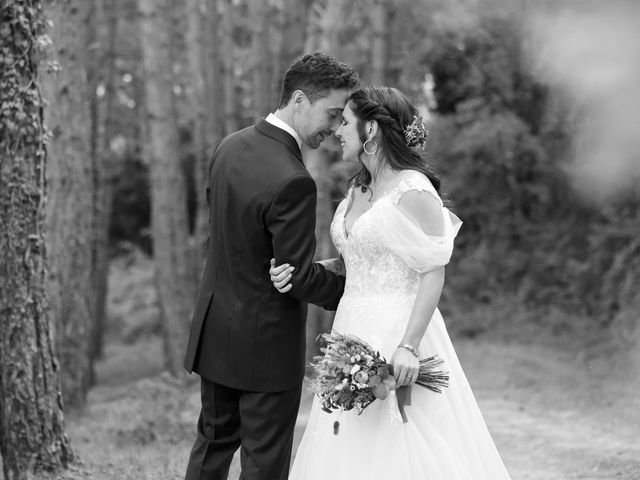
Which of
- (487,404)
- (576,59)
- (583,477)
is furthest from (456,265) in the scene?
(583,477)

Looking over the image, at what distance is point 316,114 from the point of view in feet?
13.7

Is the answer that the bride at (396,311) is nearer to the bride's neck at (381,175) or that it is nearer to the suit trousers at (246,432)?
the bride's neck at (381,175)

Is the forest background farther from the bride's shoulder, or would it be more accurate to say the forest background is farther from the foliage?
the bride's shoulder

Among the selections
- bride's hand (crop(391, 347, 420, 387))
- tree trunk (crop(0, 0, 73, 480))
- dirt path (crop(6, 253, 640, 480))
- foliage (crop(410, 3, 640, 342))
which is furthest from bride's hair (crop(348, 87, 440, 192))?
foliage (crop(410, 3, 640, 342))

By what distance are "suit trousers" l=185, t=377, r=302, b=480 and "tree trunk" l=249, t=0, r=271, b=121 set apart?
403 inches

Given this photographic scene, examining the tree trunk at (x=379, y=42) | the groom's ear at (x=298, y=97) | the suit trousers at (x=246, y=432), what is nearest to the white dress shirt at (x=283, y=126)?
the groom's ear at (x=298, y=97)

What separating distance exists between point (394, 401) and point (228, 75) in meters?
12.4

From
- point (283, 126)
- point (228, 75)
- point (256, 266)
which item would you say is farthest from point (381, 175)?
point (228, 75)

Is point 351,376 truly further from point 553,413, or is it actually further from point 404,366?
point 553,413

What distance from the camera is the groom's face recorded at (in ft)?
13.6

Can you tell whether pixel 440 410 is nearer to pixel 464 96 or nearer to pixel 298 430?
pixel 298 430

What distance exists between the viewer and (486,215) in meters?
17.2

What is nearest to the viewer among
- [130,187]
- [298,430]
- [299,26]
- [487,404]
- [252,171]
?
[252,171]

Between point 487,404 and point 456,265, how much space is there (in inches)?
A: 322
